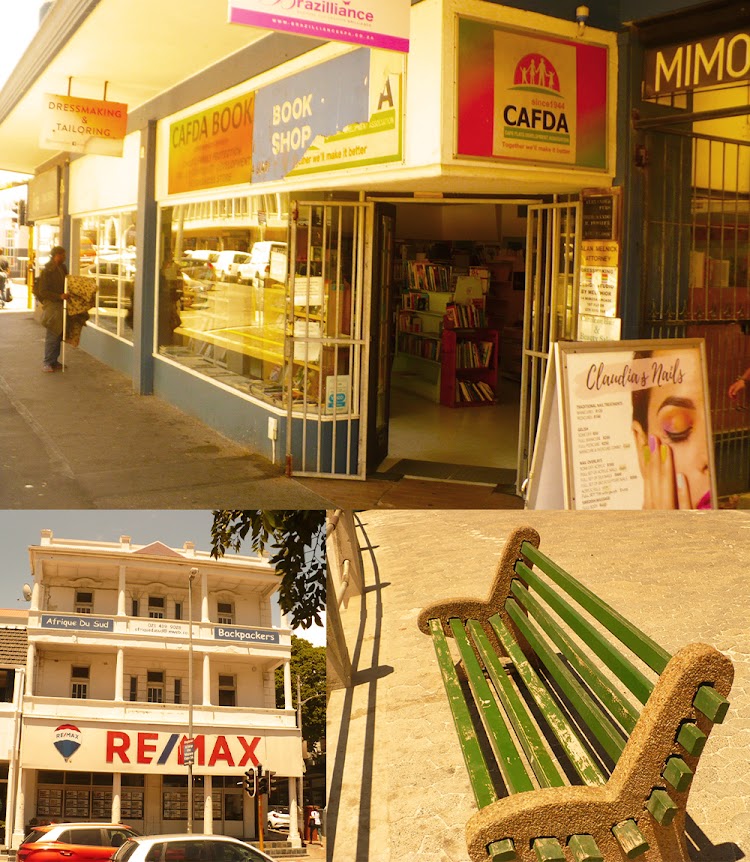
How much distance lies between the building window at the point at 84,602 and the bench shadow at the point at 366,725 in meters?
0.65

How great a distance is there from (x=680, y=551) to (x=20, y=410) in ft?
22.3

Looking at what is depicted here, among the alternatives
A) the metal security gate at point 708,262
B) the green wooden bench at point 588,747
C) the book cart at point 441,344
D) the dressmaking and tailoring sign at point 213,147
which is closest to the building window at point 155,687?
the green wooden bench at point 588,747

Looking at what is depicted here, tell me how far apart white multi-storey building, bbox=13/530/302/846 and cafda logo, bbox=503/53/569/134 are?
4337 millimetres

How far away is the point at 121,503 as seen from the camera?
6.88m

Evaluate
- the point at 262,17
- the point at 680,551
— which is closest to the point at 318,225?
the point at 262,17

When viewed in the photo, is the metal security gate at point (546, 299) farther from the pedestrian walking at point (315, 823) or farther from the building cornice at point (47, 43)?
the pedestrian walking at point (315, 823)

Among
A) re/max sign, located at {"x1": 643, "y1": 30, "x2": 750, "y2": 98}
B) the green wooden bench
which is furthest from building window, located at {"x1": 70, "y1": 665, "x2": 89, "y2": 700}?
re/max sign, located at {"x1": 643, "y1": 30, "x2": 750, "y2": 98}

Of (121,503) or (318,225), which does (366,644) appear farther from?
(318,225)

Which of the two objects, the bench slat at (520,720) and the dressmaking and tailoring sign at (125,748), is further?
the bench slat at (520,720)

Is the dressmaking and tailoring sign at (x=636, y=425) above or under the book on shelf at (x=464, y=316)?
under

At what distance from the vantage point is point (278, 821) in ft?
7.04

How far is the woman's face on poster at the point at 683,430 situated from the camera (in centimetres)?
534

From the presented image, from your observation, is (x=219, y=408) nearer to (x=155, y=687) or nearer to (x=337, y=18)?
(x=337, y=18)

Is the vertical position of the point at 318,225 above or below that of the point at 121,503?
above
